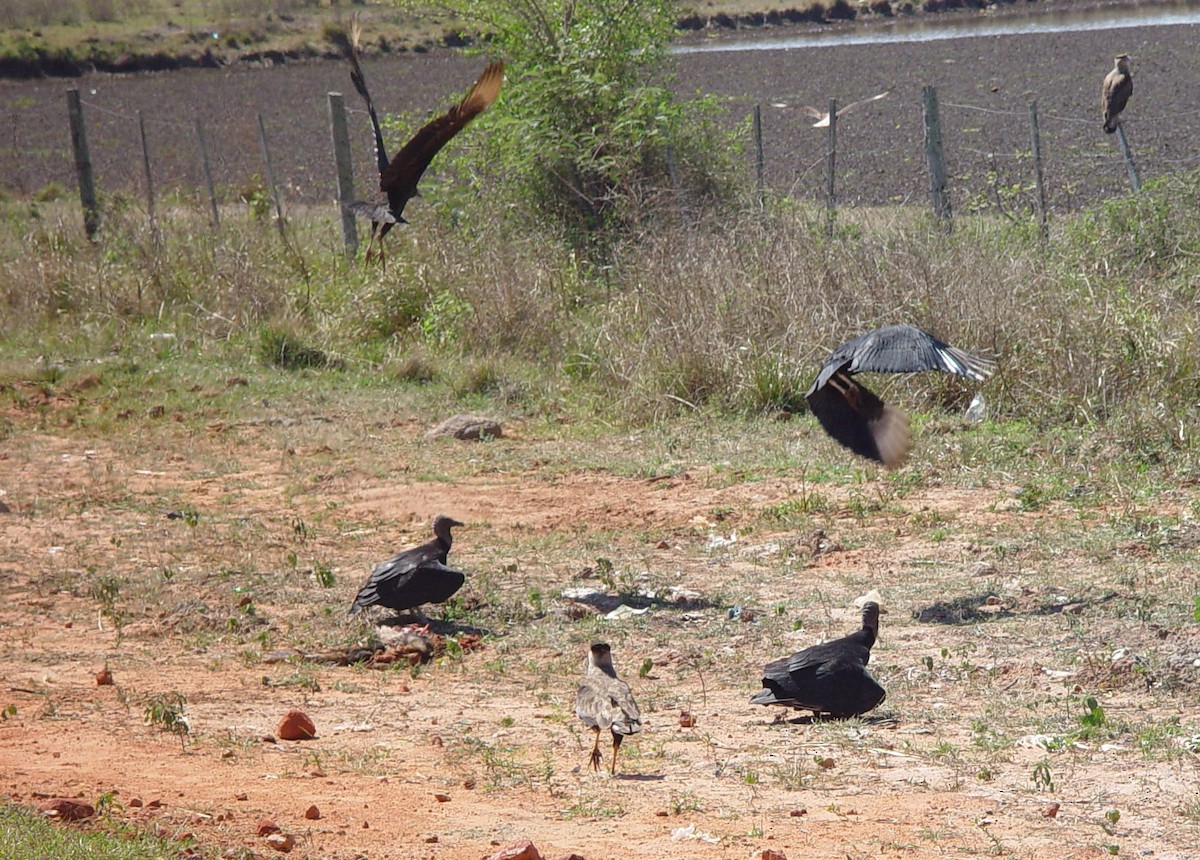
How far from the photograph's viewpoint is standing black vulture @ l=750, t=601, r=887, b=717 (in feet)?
15.6

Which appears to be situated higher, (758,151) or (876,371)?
(758,151)

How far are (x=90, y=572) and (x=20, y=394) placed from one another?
4752 millimetres

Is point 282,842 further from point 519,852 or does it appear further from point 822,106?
point 822,106

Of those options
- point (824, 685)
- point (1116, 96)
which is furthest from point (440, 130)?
point (1116, 96)

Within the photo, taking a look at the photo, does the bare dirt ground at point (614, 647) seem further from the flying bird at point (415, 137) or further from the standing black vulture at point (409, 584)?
the flying bird at point (415, 137)

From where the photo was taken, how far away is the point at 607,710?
427 cm

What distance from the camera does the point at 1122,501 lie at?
7.17 m

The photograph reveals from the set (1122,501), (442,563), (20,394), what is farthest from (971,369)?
(20,394)

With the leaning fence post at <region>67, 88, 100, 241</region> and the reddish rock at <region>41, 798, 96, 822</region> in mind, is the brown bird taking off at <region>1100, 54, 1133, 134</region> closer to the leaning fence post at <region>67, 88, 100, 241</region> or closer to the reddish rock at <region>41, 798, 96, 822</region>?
the leaning fence post at <region>67, 88, 100, 241</region>

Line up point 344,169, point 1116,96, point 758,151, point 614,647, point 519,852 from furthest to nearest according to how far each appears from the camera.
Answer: point 344,169 < point 758,151 < point 1116,96 < point 614,647 < point 519,852

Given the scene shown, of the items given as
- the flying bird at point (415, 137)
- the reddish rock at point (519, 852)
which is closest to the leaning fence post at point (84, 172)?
the flying bird at point (415, 137)

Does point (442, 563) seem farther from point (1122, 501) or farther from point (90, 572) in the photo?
point (1122, 501)

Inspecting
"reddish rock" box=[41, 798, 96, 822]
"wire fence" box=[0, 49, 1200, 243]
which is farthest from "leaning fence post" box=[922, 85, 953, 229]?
"reddish rock" box=[41, 798, 96, 822]

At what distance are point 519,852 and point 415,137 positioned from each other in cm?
530
